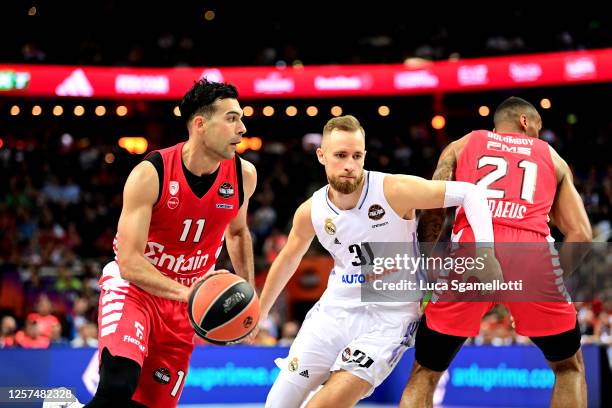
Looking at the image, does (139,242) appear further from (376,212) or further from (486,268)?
(486,268)

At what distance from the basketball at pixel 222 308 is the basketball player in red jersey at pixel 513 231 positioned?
1.18 metres

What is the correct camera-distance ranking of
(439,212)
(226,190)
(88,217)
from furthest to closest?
(88,217), (439,212), (226,190)

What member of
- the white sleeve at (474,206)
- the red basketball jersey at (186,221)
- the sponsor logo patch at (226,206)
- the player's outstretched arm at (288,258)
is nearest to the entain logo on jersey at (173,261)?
the red basketball jersey at (186,221)

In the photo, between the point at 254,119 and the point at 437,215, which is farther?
the point at 254,119

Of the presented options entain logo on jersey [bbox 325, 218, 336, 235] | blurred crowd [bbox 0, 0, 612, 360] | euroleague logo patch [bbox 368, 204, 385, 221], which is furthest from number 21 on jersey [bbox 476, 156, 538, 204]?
blurred crowd [bbox 0, 0, 612, 360]

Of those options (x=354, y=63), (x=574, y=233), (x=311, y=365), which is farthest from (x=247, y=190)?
(x=354, y=63)

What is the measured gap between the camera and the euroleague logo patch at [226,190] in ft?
18.5

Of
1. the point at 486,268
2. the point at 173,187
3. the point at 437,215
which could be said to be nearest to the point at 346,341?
the point at 486,268

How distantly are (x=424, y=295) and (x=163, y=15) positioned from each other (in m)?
18.0

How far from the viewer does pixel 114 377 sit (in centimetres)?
494

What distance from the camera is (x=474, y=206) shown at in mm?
5359

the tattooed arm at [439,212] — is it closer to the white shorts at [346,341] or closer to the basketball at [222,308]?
the white shorts at [346,341]

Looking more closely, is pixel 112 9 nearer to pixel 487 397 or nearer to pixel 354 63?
pixel 354 63

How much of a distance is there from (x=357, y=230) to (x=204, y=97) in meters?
1.25
